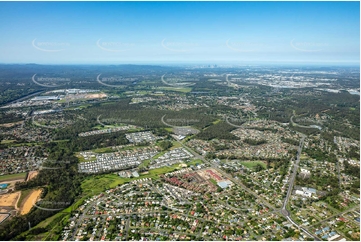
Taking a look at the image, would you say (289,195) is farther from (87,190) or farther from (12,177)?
(12,177)

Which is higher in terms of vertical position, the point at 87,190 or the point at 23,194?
the point at 23,194

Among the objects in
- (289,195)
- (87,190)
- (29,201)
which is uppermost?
(29,201)

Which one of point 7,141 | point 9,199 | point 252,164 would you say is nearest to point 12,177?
point 9,199

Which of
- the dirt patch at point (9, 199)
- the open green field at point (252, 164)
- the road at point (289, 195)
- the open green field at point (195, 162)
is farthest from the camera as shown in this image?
the open green field at point (195, 162)

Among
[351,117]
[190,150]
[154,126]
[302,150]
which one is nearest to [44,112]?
[154,126]

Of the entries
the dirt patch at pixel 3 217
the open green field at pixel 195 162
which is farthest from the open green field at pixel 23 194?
the open green field at pixel 195 162

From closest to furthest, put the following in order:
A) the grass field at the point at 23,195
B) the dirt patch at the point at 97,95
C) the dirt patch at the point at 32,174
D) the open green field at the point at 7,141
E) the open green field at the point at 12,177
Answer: the grass field at the point at 23,195 < the open green field at the point at 12,177 < the dirt patch at the point at 32,174 < the open green field at the point at 7,141 < the dirt patch at the point at 97,95

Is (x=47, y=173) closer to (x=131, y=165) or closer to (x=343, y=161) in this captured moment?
(x=131, y=165)

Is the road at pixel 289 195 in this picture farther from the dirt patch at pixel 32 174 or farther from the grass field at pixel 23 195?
the dirt patch at pixel 32 174
